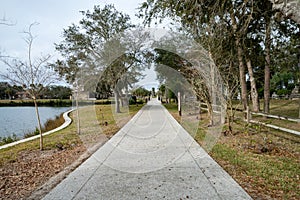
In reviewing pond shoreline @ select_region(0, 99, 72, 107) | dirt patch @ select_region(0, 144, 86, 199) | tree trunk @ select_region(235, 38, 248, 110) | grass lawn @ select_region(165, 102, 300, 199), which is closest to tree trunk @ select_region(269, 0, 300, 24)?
grass lawn @ select_region(165, 102, 300, 199)

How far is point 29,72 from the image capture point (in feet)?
18.1

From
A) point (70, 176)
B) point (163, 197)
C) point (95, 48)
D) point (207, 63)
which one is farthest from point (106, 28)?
point (163, 197)

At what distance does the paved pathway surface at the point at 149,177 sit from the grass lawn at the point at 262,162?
9.0 inches

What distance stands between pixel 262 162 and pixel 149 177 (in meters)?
2.23

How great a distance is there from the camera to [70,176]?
3.54 metres

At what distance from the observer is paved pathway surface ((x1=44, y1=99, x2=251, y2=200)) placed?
9.21 feet

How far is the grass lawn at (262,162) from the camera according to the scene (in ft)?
9.43

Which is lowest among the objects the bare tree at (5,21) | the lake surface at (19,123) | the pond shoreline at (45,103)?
the lake surface at (19,123)

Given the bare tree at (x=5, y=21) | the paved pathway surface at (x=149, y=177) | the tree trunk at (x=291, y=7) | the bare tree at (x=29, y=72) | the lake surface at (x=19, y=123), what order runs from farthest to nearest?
the lake surface at (x=19, y=123) → the bare tree at (x=29, y=72) → the bare tree at (x=5, y=21) → the tree trunk at (x=291, y=7) → the paved pathway surface at (x=149, y=177)

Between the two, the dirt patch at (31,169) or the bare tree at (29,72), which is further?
the bare tree at (29,72)

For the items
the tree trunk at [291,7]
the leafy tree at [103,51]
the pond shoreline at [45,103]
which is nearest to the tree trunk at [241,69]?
the tree trunk at [291,7]

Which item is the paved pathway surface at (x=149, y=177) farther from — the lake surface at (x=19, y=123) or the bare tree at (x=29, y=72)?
the lake surface at (x=19, y=123)

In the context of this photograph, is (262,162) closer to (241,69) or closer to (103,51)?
(241,69)

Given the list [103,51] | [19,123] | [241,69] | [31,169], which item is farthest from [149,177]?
[19,123]
